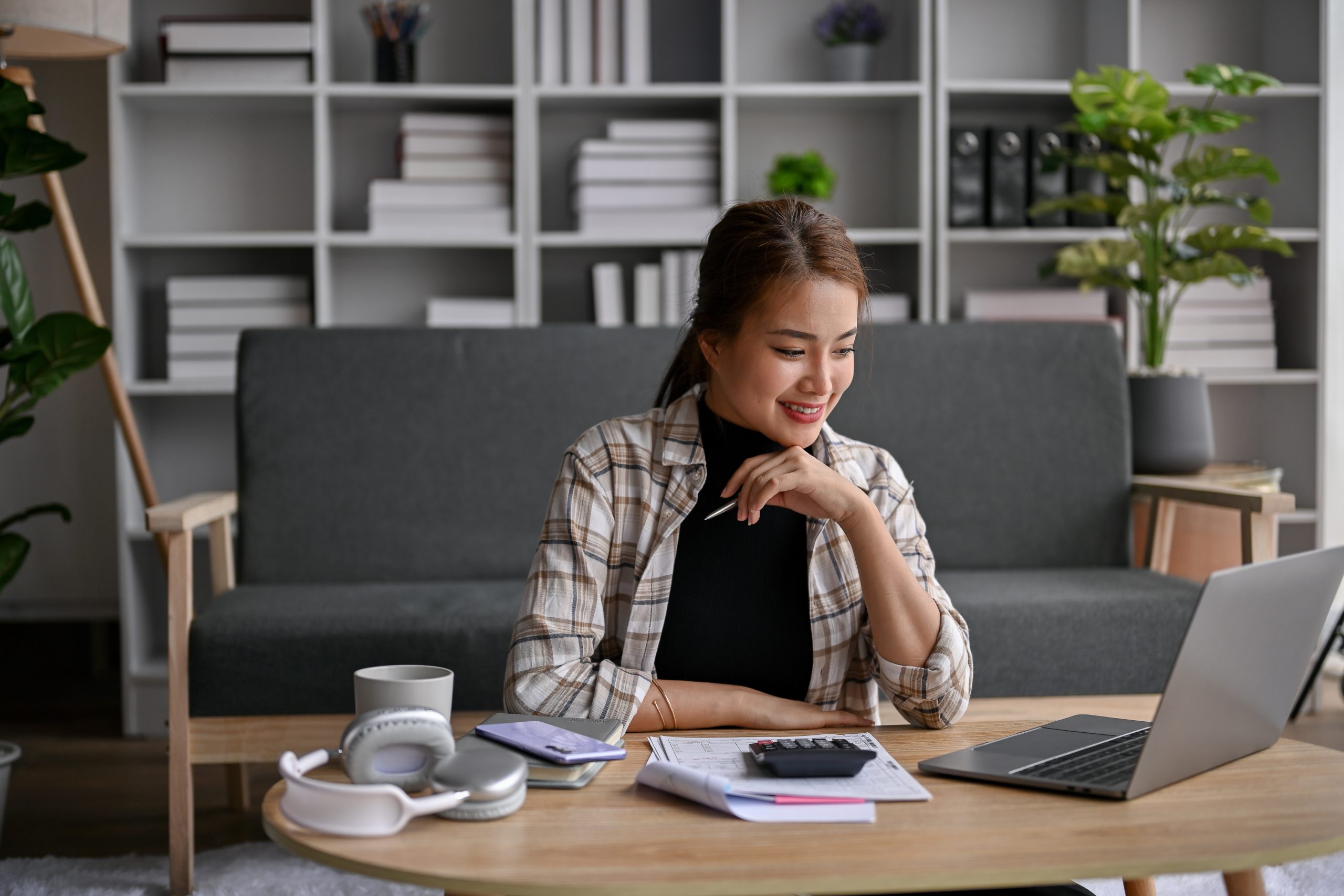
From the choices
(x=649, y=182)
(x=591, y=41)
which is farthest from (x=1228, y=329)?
(x=591, y=41)

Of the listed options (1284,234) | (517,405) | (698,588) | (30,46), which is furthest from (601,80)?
(698,588)

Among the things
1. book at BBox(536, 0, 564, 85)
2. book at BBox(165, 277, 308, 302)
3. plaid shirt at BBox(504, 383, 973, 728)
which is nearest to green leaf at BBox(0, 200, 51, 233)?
book at BBox(165, 277, 308, 302)

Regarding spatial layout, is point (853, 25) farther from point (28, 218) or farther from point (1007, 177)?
point (28, 218)

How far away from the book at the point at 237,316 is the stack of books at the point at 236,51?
1.94 feet

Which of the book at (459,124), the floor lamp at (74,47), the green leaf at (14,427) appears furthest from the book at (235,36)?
the green leaf at (14,427)

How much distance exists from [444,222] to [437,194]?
0.07m

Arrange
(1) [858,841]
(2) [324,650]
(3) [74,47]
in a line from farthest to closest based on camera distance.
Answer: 1. (3) [74,47]
2. (2) [324,650]
3. (1) [858,841]

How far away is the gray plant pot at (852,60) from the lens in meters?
3.24

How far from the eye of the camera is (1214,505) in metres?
2.24

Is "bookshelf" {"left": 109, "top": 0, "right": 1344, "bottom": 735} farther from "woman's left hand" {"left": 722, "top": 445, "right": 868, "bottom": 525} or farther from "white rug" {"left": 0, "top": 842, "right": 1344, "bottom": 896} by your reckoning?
"woman's left hand" {"left": 722, "top": 445, "right": 868, "bottom": 525}

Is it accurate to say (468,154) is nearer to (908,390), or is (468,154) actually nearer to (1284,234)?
(908,390)

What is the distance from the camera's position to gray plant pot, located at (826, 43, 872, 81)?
10.6ft

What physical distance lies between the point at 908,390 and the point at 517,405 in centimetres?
85

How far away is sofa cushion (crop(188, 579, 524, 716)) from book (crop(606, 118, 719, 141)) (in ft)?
5.19
